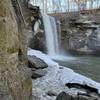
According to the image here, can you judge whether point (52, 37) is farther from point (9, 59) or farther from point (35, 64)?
point (9, 59)

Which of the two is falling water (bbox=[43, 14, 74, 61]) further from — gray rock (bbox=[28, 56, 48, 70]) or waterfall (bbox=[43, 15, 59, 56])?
gray rock (bbox=[28, 56, 48, 70])

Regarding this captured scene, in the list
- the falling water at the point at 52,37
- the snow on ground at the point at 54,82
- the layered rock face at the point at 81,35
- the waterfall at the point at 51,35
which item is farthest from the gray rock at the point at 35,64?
the layered rock face at the point at 81,35

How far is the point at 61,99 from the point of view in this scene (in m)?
4.19

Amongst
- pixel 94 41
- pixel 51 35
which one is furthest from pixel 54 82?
pixel 94 41

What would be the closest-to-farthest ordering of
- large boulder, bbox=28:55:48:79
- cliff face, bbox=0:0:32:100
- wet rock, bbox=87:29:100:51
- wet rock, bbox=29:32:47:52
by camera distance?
cliff face, bbox=0:0:32:100 < large boulder, bbox=28:55:48:79 < wet rock, bbox=29:32:47:52 < wet rock, bbox=87:29:100:51

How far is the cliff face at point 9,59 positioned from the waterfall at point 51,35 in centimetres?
1119

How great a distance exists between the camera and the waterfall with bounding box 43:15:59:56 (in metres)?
14.6

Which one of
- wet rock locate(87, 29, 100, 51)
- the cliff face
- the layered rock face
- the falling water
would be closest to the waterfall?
the falling water

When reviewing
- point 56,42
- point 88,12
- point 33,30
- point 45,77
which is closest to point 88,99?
point 45,77

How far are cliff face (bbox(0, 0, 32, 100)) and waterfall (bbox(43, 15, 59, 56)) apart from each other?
36.7 ft

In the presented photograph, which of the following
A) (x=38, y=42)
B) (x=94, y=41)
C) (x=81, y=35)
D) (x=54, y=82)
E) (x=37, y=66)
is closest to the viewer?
(x=54, y=82)

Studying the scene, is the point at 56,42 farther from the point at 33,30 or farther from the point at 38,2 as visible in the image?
the point at 38,2

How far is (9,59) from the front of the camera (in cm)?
289

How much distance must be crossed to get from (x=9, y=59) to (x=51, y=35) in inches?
473
